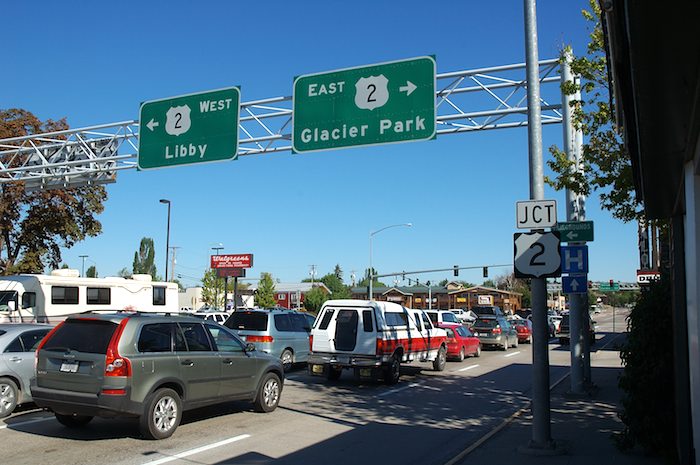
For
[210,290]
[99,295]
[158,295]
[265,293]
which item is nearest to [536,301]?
[99,295]

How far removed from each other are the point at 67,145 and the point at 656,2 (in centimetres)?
2033

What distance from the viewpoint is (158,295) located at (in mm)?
30609

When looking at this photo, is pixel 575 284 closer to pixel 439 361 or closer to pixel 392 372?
pixel 392 372

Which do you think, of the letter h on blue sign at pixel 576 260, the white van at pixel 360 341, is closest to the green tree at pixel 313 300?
the white van at pixel 360 341

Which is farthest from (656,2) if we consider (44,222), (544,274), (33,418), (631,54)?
(44,222)

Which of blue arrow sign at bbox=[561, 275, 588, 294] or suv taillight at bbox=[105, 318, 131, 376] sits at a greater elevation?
blue arrow sign at bbox=[561, 275, 588, 294]

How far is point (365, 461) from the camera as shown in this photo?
8.42 metres

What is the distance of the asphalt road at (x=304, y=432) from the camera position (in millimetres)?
8430

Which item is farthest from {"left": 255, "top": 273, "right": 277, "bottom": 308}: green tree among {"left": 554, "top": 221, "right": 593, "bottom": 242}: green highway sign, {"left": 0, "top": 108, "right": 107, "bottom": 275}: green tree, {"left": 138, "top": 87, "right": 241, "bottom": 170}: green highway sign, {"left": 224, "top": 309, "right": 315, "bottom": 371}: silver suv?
{"left": 554, "top": 221, "right": 593, "bottom": 242}: green highway sign

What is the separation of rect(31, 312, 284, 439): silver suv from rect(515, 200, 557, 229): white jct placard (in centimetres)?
534

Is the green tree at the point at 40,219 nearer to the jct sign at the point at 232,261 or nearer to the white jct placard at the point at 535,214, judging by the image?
the jct sign at the point at 232,261

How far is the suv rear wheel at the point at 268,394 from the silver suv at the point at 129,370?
1.21m

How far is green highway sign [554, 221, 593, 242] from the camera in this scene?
14203 millimetres

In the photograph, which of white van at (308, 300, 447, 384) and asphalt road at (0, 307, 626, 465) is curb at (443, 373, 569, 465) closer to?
asphalt road at (0, 307, 626, 465)
